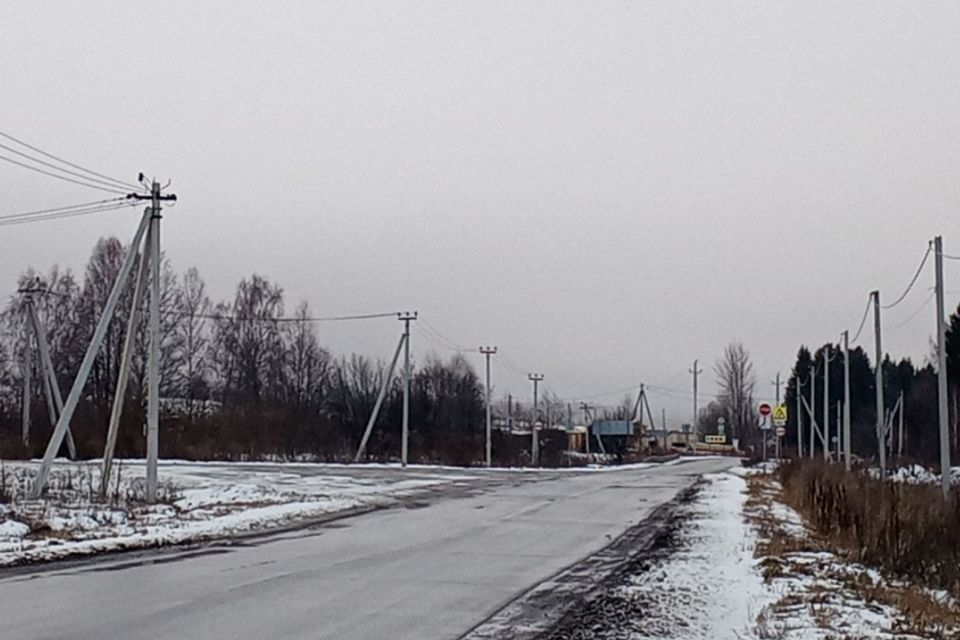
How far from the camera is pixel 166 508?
22.9 meters

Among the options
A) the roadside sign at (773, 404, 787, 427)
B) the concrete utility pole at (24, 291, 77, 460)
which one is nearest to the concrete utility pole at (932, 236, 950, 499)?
the roadside sign at (773, 404, 787, 427)

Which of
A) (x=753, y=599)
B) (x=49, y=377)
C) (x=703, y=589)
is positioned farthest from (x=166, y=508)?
(x=49, y=377)

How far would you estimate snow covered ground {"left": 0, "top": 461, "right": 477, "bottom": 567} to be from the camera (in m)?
16.9

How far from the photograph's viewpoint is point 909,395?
9481cm

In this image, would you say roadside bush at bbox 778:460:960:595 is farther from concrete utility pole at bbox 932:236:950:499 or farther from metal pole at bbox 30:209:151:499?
metal pole at bbox 30:209:151:499

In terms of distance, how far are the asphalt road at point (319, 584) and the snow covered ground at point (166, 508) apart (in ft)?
4.71

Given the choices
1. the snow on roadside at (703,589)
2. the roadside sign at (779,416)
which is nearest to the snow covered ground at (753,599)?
the snow on roadside at (703,589)

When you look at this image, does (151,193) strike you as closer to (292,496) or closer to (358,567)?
(292,496)

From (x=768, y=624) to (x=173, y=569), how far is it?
294 inches

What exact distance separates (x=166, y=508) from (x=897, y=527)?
14.6 m

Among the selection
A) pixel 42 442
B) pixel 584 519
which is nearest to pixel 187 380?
pixel 42 442

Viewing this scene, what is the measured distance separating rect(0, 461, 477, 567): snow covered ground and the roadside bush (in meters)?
10.1

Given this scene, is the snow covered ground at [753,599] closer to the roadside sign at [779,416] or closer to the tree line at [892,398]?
the roadside sign at [779,416]

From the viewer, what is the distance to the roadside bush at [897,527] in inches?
539
